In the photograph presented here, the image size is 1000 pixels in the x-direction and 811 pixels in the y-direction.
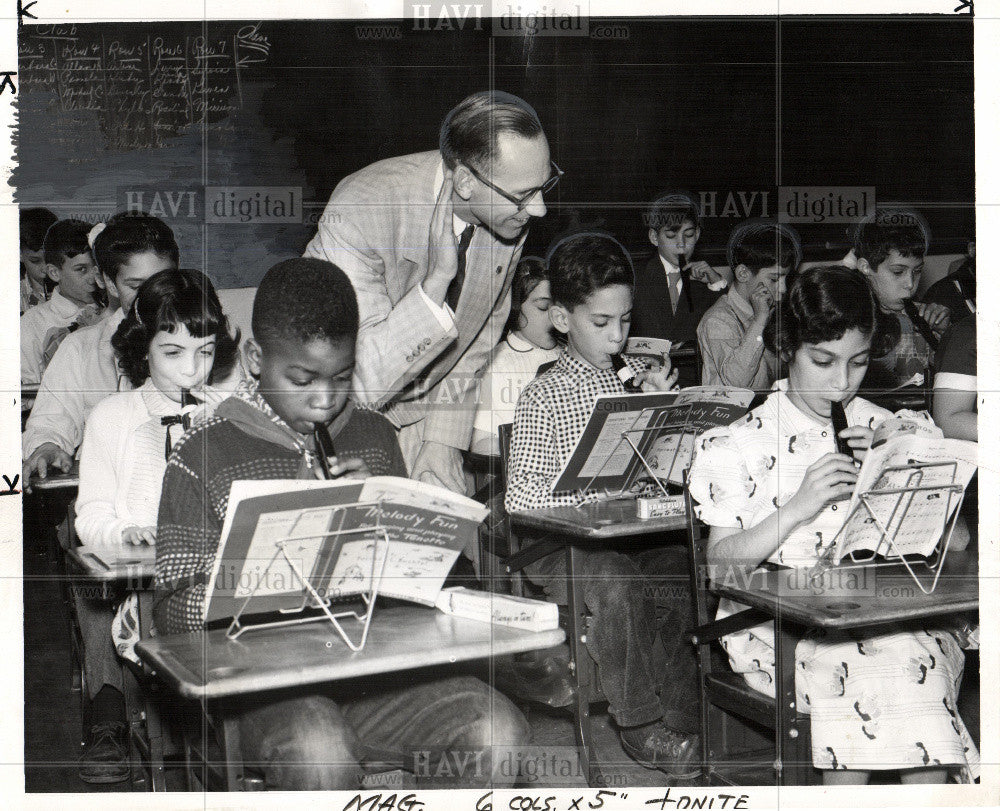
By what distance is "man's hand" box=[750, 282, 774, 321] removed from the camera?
3.83 metres

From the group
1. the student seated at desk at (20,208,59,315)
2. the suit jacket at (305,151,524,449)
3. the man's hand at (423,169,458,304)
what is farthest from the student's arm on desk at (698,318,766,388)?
the student seated at desk at (20,208,59,315)

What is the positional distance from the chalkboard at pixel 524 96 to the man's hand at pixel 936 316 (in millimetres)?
220

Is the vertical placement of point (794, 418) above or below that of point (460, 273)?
below

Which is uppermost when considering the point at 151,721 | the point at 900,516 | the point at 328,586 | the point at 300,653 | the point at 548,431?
the point at 548,431

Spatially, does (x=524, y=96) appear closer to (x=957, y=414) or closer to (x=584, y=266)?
(x=584, y=266)

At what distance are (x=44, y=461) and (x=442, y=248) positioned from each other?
1.39 meters

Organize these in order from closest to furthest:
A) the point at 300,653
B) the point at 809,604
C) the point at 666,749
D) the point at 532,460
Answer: the point at 300,653
the point at 809,604
the point at 666,749
the point at 532,460

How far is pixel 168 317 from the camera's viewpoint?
337cm

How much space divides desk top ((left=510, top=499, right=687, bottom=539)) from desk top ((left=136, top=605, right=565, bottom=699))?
0.74 metres

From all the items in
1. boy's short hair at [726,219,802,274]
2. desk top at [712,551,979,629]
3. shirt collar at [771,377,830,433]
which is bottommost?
desk top at [712,551,979,629]

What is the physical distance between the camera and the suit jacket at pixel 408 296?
11.1ft

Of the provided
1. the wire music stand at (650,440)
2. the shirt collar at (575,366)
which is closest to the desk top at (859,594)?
the wire music stand at (650,440)

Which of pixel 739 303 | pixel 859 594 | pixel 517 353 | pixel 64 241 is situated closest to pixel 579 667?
pixel 859 594

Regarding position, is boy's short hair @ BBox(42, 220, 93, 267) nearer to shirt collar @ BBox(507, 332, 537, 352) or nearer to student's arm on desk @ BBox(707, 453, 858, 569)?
shirt collar @ BBox(507, 332, 537, 352)
